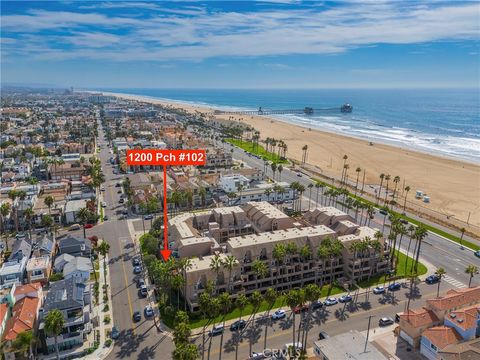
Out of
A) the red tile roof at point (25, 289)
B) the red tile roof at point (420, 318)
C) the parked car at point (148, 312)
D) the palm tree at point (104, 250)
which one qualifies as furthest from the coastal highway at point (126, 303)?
the red tile roof at point (420, 318)

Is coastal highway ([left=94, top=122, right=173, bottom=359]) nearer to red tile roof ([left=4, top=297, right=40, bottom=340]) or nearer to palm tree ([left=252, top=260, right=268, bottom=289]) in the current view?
red tile roof ([left=4, top=297, right=40, bottom=340])

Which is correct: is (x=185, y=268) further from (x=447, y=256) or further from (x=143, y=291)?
(x=447, y=256)

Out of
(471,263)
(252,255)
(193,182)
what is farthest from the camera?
(193,182)

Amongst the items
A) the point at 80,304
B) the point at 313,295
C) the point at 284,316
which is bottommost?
the point at 284,316

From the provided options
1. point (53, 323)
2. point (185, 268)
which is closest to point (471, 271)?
point (185, 268)

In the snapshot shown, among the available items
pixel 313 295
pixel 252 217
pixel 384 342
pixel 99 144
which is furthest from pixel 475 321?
pixel 99 144

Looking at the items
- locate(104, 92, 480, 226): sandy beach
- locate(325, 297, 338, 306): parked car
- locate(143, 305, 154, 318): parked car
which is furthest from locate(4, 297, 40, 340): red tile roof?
locate(104, 92, 480, 226): sandy beach

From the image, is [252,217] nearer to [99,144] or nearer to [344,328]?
[344,328]
